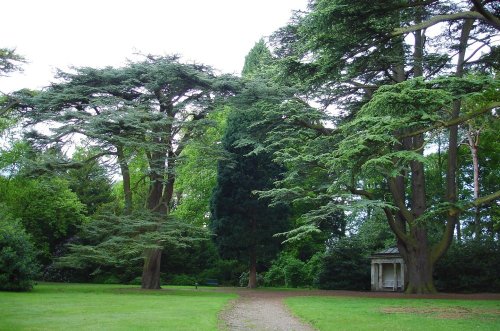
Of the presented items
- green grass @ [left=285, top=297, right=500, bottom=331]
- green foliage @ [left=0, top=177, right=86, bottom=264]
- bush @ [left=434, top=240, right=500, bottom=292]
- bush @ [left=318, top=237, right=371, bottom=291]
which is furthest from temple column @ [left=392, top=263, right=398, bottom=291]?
green foliage @ [left=0, top=177, right=86, bottom=264]

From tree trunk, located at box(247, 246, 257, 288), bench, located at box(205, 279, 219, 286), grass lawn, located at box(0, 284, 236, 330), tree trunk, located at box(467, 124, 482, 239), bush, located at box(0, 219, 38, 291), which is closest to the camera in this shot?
grass lawn, located at box(0, 284, 236, 330)

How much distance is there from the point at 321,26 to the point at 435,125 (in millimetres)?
3761

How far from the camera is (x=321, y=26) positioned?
12.5 metres

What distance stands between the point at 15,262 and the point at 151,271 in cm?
666

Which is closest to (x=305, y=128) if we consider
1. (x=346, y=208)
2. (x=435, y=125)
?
(x=346, y=208)

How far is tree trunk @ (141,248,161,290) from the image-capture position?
2570 cm

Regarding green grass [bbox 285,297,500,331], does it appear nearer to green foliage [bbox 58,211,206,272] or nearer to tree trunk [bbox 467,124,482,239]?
green foliage [bbox 58,211,206,272]

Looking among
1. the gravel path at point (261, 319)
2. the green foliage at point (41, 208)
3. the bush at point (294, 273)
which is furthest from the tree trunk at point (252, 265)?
the gravel path at point (261, 319)

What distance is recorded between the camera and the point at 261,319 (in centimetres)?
1279

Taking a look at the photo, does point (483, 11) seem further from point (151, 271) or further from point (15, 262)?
point (15, 262)

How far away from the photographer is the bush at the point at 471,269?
25391 millimetres

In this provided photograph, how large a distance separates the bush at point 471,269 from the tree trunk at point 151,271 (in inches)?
578

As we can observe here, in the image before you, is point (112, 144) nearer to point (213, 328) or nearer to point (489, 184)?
point (213, 328)

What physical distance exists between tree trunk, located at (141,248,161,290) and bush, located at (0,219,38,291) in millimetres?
5391
